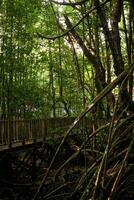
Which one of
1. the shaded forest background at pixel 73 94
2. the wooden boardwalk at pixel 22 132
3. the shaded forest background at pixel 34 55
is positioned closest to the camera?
the shaded forest background at pixel 73 94

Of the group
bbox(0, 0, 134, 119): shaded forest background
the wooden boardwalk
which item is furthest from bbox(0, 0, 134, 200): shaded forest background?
the wooden boardwalk

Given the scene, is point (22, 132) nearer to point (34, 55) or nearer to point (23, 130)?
point (23, 130)

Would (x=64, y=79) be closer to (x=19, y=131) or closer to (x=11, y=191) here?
(x=19, y=131)

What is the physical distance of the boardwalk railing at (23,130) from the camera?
867 centimetres

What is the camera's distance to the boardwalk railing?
8.67 meters

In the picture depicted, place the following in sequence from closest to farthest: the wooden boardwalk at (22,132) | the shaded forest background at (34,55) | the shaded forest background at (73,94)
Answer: the shaded forest background at (73,94)
the wooden boardwalk at (22,132)
the shaded forest background at (34,55)

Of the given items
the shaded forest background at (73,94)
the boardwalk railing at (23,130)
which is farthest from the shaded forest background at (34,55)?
the boardwalk railing at (23,130)

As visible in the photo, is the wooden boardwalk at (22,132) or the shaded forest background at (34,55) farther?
the shaded forest background at (34,55)

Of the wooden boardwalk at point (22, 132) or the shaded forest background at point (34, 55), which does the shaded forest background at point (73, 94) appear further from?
the wooden boardwalk at point (22, 132)

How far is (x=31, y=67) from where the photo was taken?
786 inches

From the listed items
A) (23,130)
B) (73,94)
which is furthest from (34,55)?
(23,130)

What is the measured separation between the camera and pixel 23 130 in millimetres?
10117

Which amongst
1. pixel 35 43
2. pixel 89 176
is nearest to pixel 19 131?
pixel 89 176

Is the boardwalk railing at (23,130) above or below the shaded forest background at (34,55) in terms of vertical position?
below
